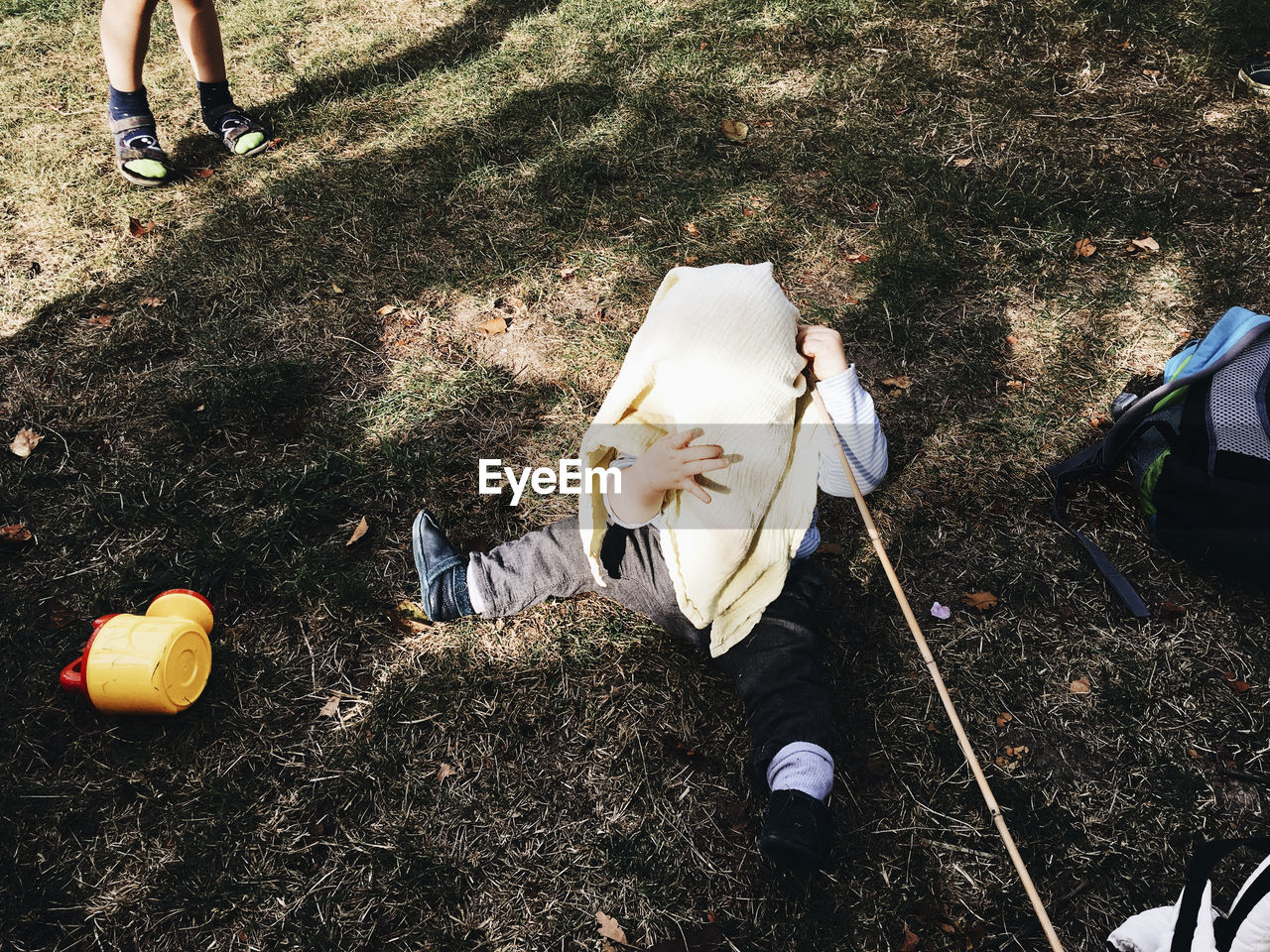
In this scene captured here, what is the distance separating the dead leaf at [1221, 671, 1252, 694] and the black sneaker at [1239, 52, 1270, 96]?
3700mm

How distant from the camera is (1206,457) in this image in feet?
8.71

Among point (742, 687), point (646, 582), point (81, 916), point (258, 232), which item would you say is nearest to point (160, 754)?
point (81, 916)

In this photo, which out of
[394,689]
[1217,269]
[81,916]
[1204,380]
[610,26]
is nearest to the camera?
[81,916]

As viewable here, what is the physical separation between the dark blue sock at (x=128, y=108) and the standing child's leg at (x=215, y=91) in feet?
0.98

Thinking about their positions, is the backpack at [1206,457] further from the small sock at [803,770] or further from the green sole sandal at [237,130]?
the green sole sandal at [237,130]

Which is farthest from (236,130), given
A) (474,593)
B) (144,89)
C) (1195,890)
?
(1195,890)

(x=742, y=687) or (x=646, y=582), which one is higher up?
(x=646, y=582)

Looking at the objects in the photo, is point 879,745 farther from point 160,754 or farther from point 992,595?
point 160,754

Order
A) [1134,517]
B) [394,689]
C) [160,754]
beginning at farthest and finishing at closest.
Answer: [1134,517]
[394,689]
[160,754]

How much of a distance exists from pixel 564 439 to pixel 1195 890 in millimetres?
2356

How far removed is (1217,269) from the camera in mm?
3660

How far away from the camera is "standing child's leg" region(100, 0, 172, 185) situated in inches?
152

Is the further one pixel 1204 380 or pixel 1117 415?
pixel 1117 415

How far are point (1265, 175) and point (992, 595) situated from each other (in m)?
3.11
